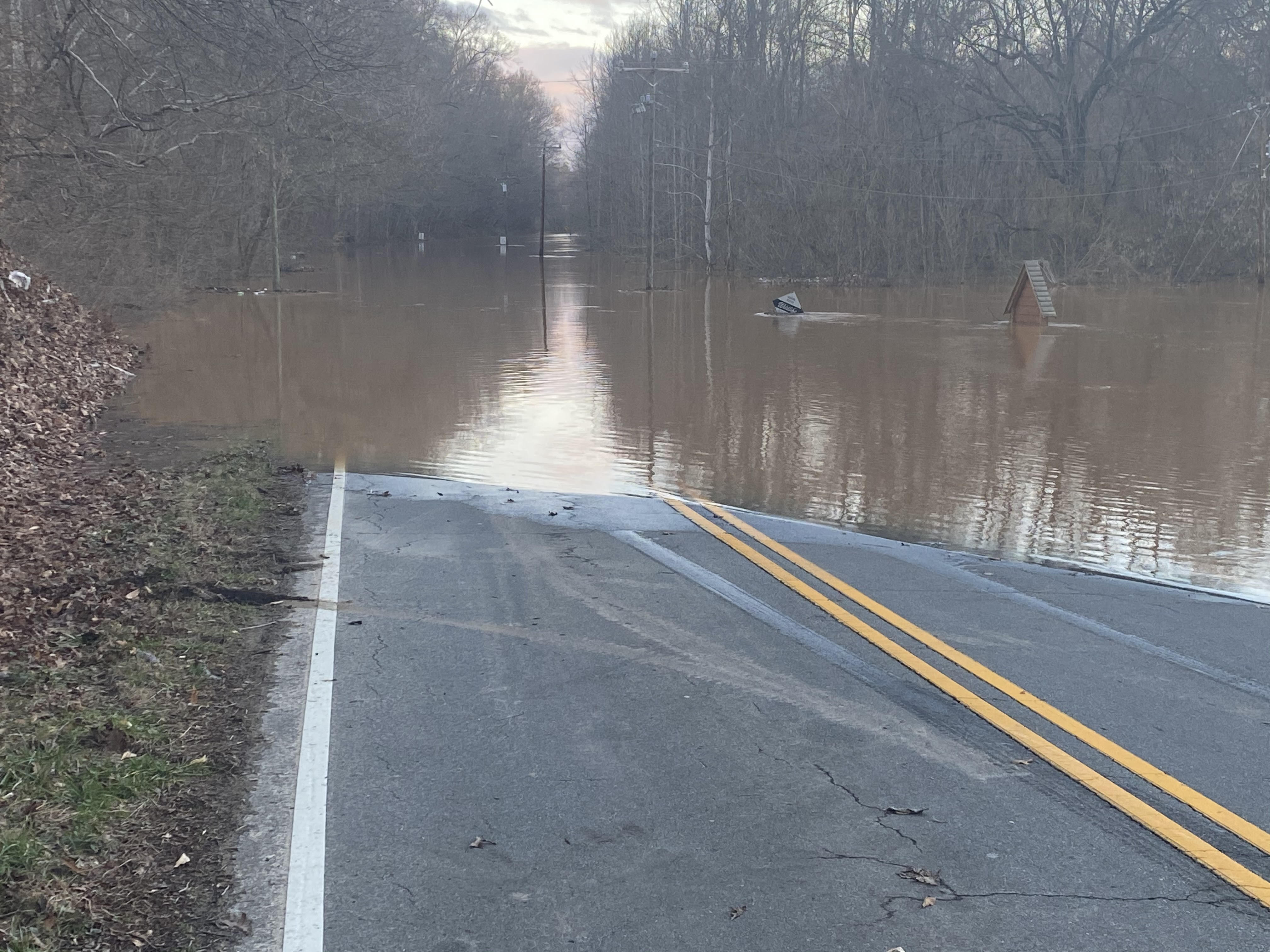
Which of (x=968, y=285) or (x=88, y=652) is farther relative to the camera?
(x=968, y=285)

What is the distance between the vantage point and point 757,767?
16.3 feet

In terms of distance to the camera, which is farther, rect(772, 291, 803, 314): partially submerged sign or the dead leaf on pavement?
rect(772, 291, 803, 314): partially submerged sign

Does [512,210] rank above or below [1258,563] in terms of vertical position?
above

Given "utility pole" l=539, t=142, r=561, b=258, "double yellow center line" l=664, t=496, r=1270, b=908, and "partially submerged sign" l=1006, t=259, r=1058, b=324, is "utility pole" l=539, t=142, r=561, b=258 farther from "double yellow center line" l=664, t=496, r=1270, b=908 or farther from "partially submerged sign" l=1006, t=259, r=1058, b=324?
"double yellow center line" l=664, t=496, r=1270, b=908

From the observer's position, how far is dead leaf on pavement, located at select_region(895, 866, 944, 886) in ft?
13.2

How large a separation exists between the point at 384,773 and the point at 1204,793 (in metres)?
3.21

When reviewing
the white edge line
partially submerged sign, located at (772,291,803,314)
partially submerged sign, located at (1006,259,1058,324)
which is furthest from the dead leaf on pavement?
partially submerged sign, located at (772,291,803,314)

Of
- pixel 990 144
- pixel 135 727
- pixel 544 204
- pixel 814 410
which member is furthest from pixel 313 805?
pixel 544 204

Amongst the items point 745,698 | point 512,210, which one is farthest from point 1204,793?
point 512,210

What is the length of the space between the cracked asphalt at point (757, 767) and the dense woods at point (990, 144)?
4656 centimetres

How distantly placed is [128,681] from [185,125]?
26.6 m

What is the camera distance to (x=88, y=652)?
6137mm

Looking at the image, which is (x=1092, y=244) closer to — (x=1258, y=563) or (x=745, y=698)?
(x=1258, y=563)

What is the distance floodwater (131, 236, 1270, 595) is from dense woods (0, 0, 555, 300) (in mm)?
2662
